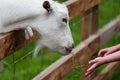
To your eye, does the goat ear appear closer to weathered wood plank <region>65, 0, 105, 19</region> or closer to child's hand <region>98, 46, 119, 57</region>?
child's hand <region>98, 46, 119, 57</region>

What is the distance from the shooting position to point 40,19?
2.95 metres

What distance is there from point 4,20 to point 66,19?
395mm

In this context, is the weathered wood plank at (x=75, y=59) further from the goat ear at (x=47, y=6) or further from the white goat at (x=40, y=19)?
the goat ear at (x=47, y=6)

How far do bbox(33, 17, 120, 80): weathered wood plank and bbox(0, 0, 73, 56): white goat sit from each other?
1.80ft

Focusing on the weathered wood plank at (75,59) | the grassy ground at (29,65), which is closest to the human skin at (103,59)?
the weathered wood plank at (75,59)

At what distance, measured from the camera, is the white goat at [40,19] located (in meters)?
2.92

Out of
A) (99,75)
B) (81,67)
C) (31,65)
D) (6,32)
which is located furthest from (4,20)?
(31,65)

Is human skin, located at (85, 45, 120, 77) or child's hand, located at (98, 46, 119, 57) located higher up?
human skin, located at (85, 45, 120, 77)

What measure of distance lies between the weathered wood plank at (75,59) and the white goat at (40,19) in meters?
0.55

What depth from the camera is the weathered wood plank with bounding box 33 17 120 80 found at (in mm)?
3608

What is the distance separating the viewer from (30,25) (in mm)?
2949

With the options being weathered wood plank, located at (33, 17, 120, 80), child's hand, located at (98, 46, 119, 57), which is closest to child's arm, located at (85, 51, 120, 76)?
child's hand, located at (98, 46, 119, 57)

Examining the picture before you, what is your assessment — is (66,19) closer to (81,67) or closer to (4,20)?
(4,20)

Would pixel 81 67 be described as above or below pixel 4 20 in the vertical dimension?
below
